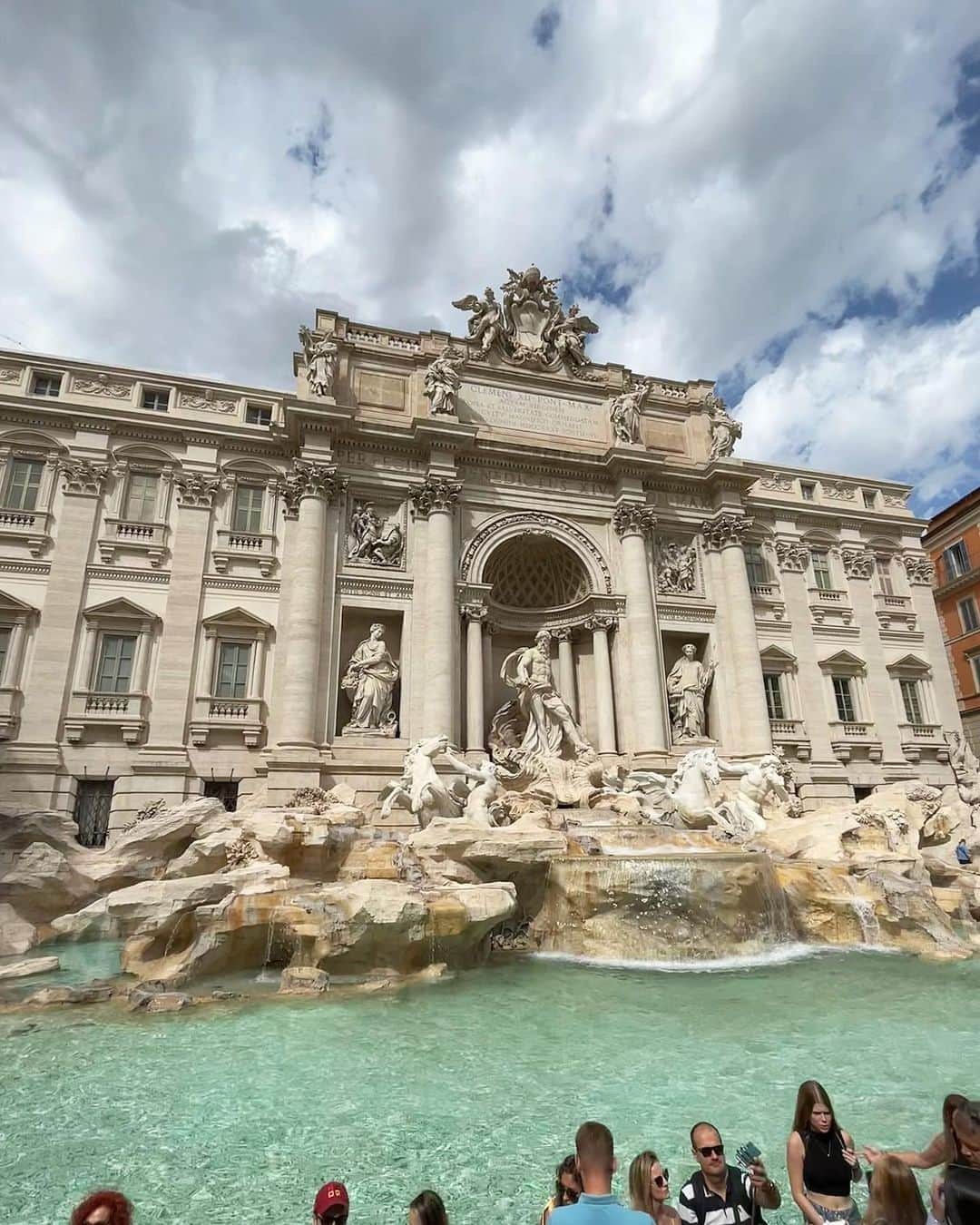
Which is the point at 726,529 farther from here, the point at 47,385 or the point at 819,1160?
the point at 819,1160

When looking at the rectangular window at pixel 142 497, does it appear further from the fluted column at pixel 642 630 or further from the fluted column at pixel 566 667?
the fluted column at pixel 642 630

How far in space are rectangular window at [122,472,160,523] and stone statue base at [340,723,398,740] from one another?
790cm

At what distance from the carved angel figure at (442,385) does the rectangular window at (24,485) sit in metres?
10.8

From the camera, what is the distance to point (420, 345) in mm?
22109

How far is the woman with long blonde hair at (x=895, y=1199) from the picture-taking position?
101 inches

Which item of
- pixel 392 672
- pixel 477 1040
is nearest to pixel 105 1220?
pixel 477 1040

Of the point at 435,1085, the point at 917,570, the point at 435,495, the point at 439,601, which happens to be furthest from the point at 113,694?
the point at 917,570

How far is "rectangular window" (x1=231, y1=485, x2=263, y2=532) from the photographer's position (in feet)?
65.0

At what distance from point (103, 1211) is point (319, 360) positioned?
2032 centimetres

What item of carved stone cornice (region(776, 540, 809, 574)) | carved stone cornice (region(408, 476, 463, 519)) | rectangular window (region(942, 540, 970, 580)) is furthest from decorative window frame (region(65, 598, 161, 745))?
rectangular window (region(942, 540, 970, 580))

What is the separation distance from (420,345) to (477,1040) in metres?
20.1

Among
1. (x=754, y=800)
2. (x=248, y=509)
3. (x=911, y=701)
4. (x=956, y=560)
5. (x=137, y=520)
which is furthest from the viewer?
(x=956, y=560)

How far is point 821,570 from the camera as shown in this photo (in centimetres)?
→ 2567

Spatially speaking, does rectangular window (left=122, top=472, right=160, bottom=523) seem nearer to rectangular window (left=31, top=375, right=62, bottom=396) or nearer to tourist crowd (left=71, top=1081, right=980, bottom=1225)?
rectangular window (left=31, top=375, right=62, bottom=396)
